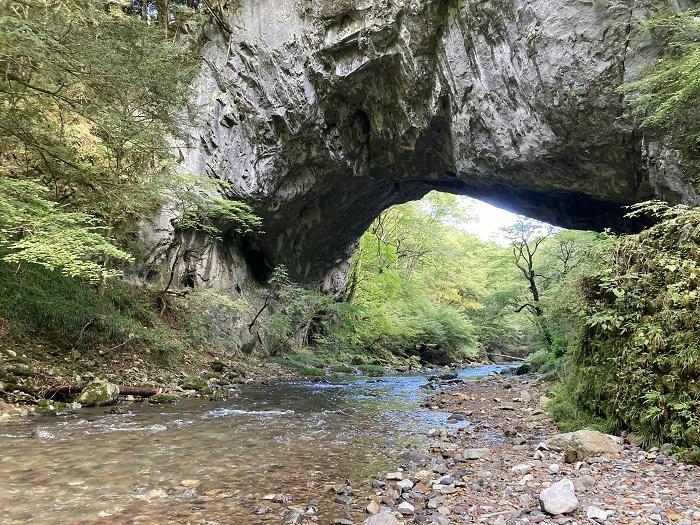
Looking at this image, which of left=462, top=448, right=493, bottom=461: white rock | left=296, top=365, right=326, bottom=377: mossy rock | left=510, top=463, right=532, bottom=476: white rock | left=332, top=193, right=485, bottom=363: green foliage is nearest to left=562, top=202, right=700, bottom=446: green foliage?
left=510, top=463, right=532, bottom=476: white rock

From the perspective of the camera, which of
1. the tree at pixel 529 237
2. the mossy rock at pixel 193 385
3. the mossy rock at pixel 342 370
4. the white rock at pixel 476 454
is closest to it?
the white rock at pixel 476 454

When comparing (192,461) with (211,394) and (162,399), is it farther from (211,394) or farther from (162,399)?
(211,394)

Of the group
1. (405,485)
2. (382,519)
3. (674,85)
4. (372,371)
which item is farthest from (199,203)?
(674,85)

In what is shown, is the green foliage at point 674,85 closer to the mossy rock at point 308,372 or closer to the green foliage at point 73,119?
the green foliage at point 73,119

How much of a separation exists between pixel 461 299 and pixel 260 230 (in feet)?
61.2

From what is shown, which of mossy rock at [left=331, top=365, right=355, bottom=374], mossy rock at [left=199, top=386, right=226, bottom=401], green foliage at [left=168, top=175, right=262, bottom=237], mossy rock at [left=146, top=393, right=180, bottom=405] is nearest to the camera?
mossy rock at [left=146, top=393, right=180, bottom=405]

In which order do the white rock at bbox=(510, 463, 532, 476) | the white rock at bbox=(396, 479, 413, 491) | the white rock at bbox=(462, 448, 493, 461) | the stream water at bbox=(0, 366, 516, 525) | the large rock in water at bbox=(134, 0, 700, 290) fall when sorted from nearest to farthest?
the stream water at bbox=(0, 366, 516, 525), the white rock at bbox=(396, 479, 413, 491), the white rock at bbox=(510, 463, 532, 476), the white rock at bbox=(462, 448, 493, 461), the large rock in water at bbox=(134, 0, 700, 290)

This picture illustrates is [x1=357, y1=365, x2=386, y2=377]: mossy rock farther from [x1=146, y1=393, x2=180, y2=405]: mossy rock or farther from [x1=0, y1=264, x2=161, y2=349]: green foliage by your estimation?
[x1=146, y1=393, x2=180, y2=405]: mossy rock

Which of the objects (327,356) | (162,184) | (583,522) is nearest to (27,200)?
(162,184)

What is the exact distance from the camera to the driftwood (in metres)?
6.42

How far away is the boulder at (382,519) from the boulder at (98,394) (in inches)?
217

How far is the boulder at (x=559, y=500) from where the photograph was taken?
2.90 m

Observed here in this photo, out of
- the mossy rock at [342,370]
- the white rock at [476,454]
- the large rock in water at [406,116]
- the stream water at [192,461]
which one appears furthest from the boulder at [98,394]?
the mossy rock at [342,370]

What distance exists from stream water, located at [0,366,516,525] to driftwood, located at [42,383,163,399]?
647 mm
